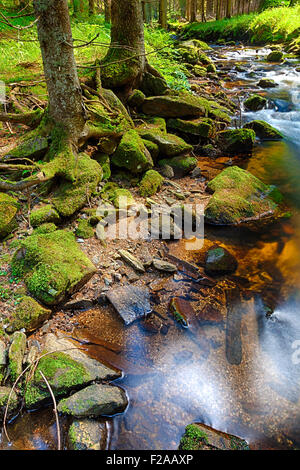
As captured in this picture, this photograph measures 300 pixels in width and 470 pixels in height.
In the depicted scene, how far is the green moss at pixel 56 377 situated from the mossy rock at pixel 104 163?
3.64 meters

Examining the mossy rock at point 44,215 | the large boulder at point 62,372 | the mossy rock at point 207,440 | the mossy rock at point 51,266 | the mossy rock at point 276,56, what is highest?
the mossy rock at point 276,56

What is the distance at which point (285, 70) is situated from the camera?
1655 centimetres

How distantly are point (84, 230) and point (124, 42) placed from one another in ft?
18.3

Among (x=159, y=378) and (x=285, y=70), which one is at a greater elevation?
(x=285, y=70)

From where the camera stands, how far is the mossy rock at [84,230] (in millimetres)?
4648

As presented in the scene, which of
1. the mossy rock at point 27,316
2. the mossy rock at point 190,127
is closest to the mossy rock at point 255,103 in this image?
the mossy rock at point 190,127

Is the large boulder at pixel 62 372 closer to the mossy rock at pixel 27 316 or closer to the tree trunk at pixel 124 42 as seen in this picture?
the mossy rock at pixel 27 316

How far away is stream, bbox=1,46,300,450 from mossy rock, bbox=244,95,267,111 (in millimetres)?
7997

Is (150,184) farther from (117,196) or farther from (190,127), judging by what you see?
(190,127)

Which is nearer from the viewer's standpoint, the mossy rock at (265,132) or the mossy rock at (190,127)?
the mossy rock at (190,127)
